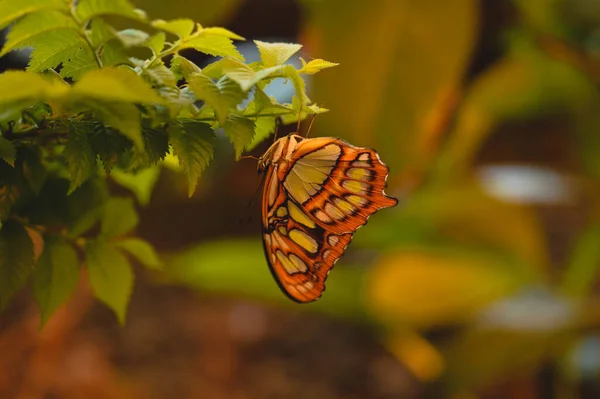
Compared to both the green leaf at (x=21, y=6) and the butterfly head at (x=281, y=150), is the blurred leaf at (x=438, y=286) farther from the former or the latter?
the green leaf at (x=21, y=6)

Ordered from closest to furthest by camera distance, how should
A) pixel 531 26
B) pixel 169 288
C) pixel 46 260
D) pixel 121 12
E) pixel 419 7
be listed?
1. pixel 121 12
2. pixel 46 260
3. pixel 419 7
4. pixel 531 26
5. pixel 169 288

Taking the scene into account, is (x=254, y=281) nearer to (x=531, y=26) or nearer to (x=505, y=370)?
(x=505, y=370)

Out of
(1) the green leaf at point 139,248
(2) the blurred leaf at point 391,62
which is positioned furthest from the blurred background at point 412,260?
(1) the green leaf at point 139,248

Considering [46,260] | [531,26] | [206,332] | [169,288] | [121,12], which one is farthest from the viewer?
[169,288]

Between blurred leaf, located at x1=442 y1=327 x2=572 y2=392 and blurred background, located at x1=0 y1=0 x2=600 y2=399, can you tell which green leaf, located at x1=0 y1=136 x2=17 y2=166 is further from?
blurred leaf, located at x1=442 y1=327 x2=572 y2=392

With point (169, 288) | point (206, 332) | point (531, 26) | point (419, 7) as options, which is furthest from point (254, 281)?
point (531, 26)

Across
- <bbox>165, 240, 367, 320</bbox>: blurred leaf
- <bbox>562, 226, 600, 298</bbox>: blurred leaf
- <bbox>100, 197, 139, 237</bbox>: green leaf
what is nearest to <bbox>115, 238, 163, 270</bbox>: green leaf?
<bbox>100, 197, 139, 237</bbox>: green leaf
